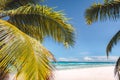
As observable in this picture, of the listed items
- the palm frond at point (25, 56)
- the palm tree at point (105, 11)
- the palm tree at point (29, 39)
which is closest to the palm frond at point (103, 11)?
the palm tree at point (105, 11)

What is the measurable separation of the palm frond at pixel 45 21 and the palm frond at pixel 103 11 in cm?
343

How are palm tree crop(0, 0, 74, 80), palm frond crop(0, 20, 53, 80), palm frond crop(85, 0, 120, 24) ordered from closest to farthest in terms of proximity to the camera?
1. palm frond crop(0, 20, 53, 80)
2. palm tree crop(0, 0, 74, 80)
3. palm frond crop(85, 0, 120, 24)

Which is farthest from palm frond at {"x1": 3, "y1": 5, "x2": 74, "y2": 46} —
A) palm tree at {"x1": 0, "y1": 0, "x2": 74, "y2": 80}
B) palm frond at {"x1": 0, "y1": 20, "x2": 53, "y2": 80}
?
palm frond at {"x1": 0, "y1": 20, "x2": 53, "y2": 80}

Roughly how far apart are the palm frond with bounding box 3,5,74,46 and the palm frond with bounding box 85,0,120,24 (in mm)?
3426

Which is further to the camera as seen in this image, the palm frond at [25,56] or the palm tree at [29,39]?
the palm tree at [29,39]

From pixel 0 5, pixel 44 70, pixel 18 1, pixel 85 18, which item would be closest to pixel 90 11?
pixel 85 18

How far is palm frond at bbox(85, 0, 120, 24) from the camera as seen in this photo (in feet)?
32.4

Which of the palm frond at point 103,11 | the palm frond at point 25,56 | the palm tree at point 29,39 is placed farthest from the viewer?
the palm frond at point 103,11

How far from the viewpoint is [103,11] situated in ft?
33.6

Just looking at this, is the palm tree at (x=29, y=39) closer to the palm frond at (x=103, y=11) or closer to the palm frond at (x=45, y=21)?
the palm frond at (x=45, y=21)

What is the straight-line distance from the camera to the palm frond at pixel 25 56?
437cm

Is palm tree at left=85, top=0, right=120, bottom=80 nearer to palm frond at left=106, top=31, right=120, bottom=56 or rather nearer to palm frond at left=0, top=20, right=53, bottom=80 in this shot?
palm frond at left=106, top=31, right=120, bottom=56

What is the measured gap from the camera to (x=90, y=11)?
10.5 meters

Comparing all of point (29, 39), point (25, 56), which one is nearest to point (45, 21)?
point (29, 39)
